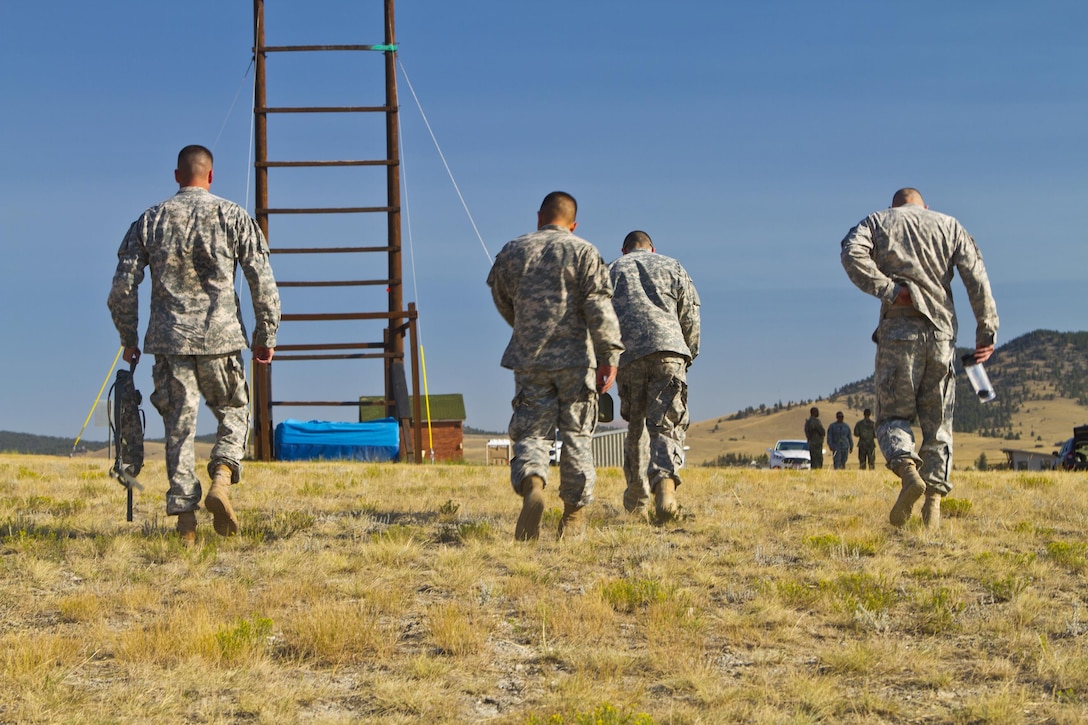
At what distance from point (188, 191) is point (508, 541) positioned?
9.64ft

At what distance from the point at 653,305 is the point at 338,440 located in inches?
519

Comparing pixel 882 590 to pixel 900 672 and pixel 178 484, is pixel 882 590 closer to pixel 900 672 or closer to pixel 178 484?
pixel 900 672

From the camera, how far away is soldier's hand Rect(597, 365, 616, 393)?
760 cm

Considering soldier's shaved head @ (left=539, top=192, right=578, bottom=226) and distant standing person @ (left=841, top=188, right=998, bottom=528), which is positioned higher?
soldier's shaved head @ (left=539, top=192, right=578, bottom=226)

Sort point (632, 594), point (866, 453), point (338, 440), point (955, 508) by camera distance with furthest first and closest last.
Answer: point (866, 453) < point (338, 440) < point (955, 508) < point (632, 594)

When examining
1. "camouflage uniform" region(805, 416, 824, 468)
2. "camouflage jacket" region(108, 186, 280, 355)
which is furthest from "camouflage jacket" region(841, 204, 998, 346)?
"camouflage uniform" region(805, 416, 824, 468)

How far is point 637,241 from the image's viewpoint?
9.29 metres

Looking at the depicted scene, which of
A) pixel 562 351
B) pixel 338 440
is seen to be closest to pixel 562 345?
pixel 562 351

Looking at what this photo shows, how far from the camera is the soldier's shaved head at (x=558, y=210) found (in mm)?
7824

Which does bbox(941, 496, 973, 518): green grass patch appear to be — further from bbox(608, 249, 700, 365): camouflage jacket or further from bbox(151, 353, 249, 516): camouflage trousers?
bbox(151, 353, 249, 516): camouflage trousers

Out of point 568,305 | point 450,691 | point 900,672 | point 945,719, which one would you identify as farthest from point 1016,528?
point 450,691

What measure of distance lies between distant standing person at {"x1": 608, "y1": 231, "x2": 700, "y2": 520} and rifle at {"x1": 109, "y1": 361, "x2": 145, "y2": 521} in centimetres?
327

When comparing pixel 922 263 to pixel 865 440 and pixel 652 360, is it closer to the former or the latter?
pixel 652 360

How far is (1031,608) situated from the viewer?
545 centimetres
